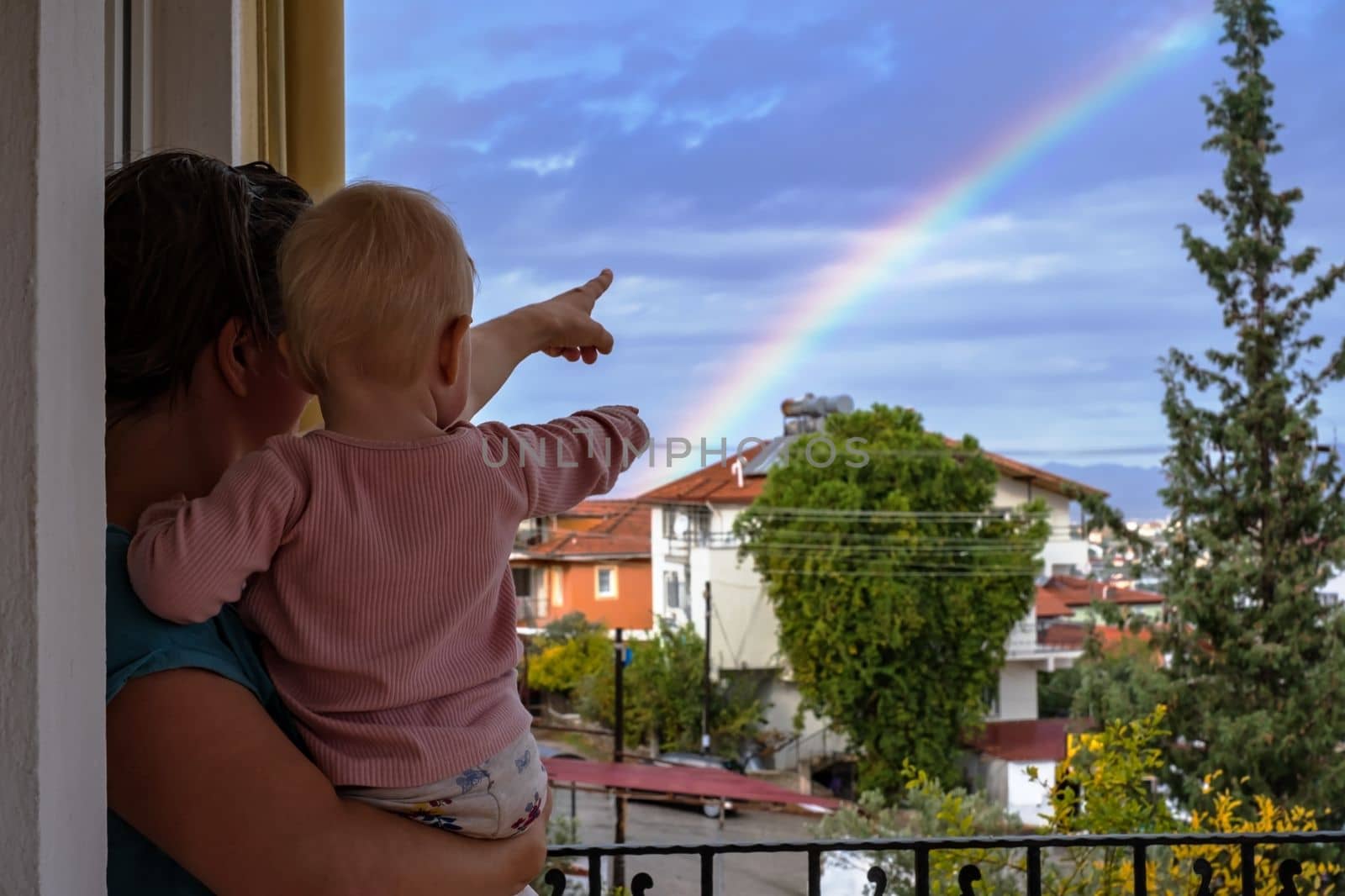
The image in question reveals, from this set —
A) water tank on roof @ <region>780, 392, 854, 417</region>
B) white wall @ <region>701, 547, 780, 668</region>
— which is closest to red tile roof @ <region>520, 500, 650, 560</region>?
white wall @ <region>701, 547, 780, 668</region>

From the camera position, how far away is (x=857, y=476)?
65.5 ft

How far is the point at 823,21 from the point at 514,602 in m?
43.8

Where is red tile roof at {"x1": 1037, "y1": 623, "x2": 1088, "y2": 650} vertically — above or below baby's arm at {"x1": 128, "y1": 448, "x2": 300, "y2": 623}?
below

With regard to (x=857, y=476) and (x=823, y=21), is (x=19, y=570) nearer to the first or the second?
(x=857, y=476)

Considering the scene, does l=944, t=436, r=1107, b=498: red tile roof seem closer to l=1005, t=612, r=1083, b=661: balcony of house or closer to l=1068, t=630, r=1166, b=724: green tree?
l=1005, t=612, r=1083, b=661: balcony of house

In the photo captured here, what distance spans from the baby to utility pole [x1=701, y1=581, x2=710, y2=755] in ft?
63.8

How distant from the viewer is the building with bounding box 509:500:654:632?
77.7 feet

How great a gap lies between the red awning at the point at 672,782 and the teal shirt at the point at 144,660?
44.1 feet

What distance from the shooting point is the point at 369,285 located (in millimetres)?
624

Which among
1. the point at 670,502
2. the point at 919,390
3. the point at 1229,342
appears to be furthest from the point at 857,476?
the point at 919,390

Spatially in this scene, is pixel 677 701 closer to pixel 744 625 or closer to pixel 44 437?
pixel 744 625

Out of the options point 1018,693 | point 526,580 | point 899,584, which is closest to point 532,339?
point 899,584

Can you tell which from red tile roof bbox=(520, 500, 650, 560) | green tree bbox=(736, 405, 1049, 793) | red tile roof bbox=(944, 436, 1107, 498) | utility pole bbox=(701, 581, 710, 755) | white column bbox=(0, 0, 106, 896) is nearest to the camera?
white column bbox=(0, 0, 106, 896)

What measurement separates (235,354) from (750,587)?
21.1m
